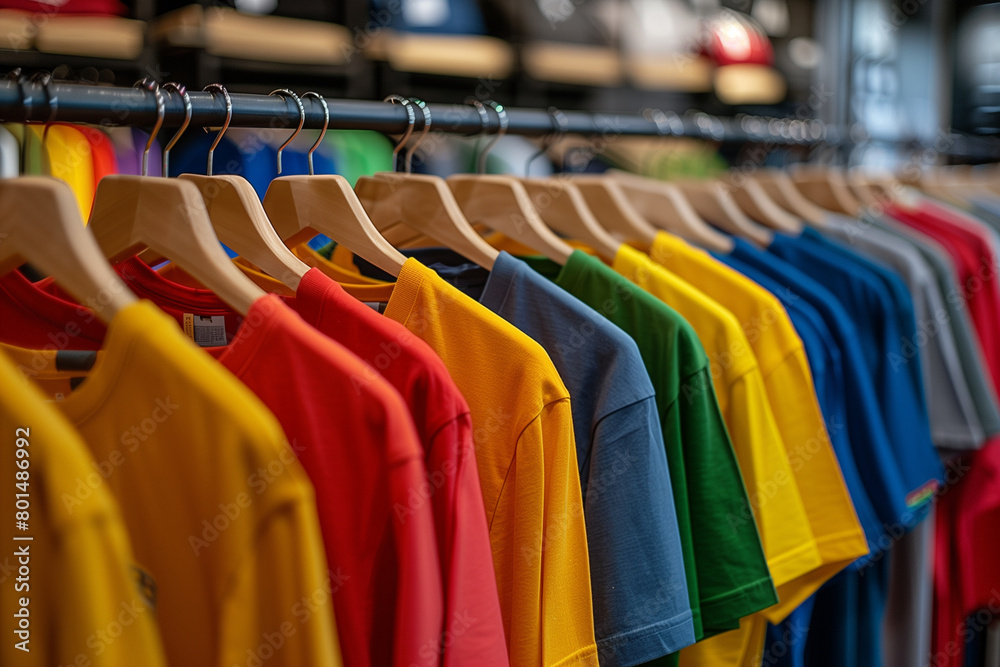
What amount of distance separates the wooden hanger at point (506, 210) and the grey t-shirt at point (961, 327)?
2.20 ft

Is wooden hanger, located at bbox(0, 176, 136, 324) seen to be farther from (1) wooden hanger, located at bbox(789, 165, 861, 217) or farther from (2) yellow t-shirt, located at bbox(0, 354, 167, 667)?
(1) wooden hanger, located at bbox(789, 165, 861, 217)

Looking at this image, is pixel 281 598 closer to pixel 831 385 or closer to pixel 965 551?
pixel 831 385

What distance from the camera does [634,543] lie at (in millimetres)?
740

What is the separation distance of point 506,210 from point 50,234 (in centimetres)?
49

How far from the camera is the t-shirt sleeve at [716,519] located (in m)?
0.80

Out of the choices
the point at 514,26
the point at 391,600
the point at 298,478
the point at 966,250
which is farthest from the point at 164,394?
the point at 514,26

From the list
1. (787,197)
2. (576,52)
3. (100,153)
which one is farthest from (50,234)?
(576,52)

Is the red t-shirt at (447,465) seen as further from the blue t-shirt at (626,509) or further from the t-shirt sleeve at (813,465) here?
the t-shirt sleeve at (813,465)

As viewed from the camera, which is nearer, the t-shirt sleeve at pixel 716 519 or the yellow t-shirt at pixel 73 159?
the t-shirt sleeve at pixel 716 519

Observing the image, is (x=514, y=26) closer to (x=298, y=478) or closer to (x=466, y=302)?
(x=466, y=302)

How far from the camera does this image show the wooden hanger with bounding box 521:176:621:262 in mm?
966

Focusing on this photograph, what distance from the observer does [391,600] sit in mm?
628

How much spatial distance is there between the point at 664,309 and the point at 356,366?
359 mm

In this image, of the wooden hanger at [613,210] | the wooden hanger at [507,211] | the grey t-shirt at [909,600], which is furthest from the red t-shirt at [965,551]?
the wooden hanger at [507,211]
